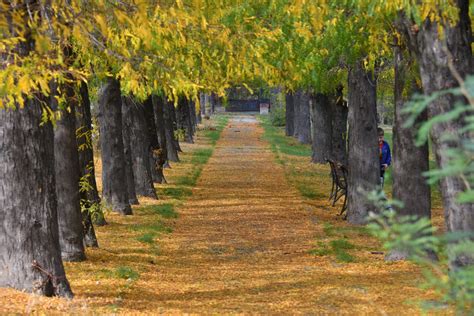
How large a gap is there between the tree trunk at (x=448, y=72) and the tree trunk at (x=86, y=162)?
284 inches

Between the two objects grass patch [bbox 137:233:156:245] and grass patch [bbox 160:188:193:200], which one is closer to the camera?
grass patch [bbox 137:233:156:245]

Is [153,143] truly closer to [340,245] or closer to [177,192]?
[177,192]

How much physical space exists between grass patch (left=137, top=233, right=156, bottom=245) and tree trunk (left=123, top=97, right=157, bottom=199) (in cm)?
758

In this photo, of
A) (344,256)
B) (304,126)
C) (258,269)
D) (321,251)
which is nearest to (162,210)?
(321,251)

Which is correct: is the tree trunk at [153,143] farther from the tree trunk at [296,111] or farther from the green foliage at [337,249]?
the tree trunk at [296,111]

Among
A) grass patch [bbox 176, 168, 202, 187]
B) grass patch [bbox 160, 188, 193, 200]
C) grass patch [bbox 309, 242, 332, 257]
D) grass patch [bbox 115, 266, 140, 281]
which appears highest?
grass patch [bbox 115, 266, 140, 281]

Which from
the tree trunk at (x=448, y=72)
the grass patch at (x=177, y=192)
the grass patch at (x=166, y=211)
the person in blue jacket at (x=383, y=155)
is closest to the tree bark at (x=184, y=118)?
the grass patch at (x=177, y=192)

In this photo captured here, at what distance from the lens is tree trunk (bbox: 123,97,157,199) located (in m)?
26.4

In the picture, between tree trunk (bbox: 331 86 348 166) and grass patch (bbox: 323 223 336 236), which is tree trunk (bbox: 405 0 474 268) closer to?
grass patch (bbox: 323 223 336 236)

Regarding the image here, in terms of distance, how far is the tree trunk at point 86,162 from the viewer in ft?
54.6

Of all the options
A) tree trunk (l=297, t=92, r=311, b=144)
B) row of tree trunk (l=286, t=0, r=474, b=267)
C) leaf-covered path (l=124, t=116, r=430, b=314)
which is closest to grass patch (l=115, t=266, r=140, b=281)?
leaf-covered path (l=124, t=116, r=430, b=314)

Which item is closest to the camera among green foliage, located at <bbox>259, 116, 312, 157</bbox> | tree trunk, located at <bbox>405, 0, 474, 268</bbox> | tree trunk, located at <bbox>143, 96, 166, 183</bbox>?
tree trunk, located at <bbox>405, 0, 474, 268</bbox>

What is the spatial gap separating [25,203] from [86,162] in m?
6.84

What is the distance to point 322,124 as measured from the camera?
39500mm
